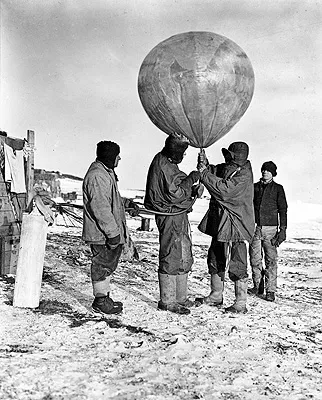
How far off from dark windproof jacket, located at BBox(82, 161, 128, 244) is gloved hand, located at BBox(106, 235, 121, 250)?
0.12 ft

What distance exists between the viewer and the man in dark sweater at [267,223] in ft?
23.5

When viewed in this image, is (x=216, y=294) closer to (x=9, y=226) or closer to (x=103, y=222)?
(x=103, y=222)

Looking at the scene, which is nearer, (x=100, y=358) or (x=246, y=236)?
(x=100, y=358)

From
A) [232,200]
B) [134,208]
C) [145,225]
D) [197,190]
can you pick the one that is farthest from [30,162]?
[145,225]

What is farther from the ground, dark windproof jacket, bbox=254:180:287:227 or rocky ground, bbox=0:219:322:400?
dark windproof jacket, bbox=254:180:287:227

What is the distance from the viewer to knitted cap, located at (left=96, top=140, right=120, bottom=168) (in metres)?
5.64

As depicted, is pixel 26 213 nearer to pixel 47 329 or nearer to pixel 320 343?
pixel 47 329

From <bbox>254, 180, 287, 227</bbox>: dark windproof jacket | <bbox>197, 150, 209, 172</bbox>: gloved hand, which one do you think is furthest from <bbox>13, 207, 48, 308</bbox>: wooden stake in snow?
<bbox>254, 180, 287, 227</bbox>: dark windproof jacket

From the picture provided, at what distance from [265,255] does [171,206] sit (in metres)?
2.11

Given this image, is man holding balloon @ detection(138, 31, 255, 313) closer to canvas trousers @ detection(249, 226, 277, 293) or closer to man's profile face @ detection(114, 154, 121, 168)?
canvas trousers @ detection(249, 226, 277, 293)

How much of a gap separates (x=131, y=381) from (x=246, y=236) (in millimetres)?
2844

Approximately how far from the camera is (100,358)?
163 inches

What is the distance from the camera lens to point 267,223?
718 cm

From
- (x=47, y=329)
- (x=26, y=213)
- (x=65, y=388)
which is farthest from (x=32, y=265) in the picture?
(x=65, y=388)
